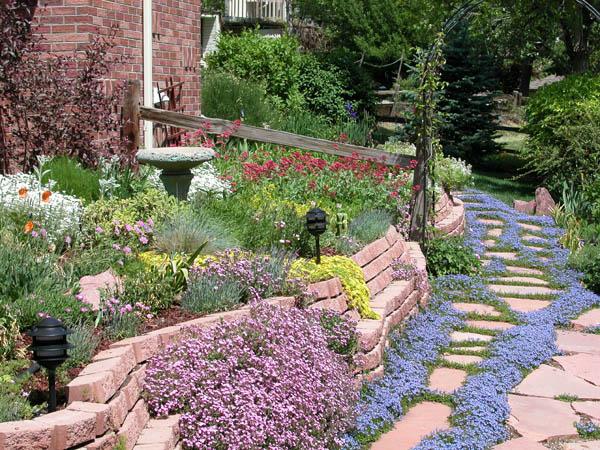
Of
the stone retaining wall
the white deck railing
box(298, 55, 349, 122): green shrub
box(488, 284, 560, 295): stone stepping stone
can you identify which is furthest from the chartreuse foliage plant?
the white deck railing

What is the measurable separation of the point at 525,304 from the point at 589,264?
4.20 ft

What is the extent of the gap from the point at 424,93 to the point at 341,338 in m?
4.30

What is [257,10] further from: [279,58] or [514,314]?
[514,314]

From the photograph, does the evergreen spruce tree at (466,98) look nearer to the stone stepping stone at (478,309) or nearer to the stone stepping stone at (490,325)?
the stone stepping stone at (478,309)

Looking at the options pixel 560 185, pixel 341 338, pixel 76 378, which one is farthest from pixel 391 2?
pixel 76 378

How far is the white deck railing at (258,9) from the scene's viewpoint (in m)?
26.8

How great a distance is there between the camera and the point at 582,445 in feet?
15.2

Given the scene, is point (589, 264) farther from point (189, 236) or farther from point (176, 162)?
point (189, 236)

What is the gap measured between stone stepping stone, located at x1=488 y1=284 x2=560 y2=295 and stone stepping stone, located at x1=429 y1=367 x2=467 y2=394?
230 centimetres

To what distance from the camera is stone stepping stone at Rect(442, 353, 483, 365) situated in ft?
19.6

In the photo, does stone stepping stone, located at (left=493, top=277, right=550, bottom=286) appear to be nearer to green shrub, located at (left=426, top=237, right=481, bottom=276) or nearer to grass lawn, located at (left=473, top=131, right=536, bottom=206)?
green shrub, located at (left=426, top=237, right=481, bottom=276)

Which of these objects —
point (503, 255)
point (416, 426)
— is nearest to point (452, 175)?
point (503, 255)

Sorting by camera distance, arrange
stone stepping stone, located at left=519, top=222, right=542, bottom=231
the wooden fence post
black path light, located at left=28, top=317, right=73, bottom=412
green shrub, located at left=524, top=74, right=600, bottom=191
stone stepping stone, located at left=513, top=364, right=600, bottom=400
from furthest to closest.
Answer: green shrub, located at left=524, top=74, right=600, bottom=191 < stone stepping stone, located at left=519, top=222, right=542, bottom=231 < the wooden fence post < stone stepping stone, located at left=513, top=364, right=600, bottom=400 < black path light, located at left=28, top=317, right=73, bottom=412

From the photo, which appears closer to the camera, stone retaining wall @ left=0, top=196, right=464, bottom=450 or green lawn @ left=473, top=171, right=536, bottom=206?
stone retaining wall @ left=0, top=196, right=464, bottom=450
